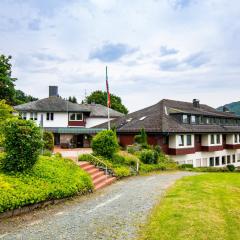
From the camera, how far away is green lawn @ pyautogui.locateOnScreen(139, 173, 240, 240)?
9.57m

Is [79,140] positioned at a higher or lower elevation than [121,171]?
higher

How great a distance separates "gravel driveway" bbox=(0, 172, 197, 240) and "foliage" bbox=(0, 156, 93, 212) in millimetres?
502

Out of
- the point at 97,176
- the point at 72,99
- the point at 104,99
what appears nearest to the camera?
the point at 97,176

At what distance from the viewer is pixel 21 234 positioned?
381 inches

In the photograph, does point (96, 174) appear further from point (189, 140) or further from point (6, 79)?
point (6, 79)

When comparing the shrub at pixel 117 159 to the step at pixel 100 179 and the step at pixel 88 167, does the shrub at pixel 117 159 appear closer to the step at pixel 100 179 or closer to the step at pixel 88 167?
the step at pixel 88 167

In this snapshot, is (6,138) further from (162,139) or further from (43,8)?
(162,139)

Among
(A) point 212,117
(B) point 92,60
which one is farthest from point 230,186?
(A) point 212,117

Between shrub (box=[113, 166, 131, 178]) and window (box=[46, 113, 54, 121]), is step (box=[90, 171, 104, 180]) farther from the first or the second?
window (box=[46, 113, 54, 121])

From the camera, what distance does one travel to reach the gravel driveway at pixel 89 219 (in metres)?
9.69

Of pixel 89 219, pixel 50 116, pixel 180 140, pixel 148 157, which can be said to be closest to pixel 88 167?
pixel 89 219

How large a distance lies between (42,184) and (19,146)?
198 cm

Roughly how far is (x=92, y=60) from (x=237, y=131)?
3170cm

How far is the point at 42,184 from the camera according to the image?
13.5 meters
